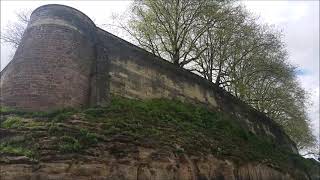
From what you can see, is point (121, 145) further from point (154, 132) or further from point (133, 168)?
point (154, 132)

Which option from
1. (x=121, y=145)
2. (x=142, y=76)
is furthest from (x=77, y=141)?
(x=142, y=76)

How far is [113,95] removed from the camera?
12.4m

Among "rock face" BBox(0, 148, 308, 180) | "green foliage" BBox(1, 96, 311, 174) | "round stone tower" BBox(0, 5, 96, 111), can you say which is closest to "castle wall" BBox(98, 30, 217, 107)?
"green foliage" BBox(1, 96, 311, 174)

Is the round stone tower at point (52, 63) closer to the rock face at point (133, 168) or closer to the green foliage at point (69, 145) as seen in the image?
the green foliage at point (69, 145)

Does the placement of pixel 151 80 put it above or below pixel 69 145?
above

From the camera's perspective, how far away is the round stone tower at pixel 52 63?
10.9 metres

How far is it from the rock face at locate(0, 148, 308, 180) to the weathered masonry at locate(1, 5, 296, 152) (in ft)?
7.87

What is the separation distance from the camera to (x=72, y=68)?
11930mm

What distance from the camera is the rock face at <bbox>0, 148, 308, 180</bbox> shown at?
8.47 meters

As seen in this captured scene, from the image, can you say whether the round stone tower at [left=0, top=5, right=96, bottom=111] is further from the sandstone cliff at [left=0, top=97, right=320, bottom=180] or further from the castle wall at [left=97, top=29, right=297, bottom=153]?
Result: the castle wall at [left=97, top=29, right=297, bottom=153]

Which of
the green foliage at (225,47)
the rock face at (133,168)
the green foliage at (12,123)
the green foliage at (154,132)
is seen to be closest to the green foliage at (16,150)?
the green foliage at (154,132)

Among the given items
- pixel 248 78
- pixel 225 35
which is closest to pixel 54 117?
pixel 225 35

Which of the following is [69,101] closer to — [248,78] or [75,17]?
[75,17]

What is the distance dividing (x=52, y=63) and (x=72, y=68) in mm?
622
